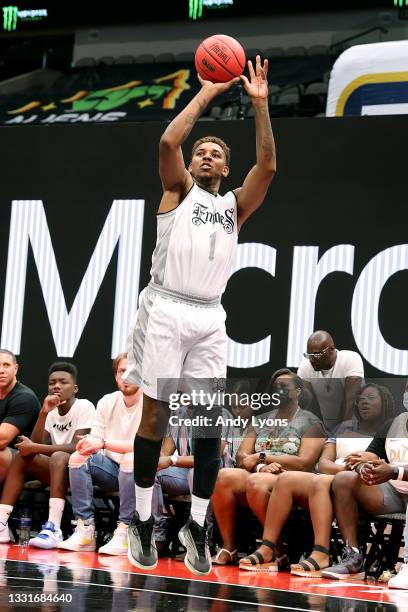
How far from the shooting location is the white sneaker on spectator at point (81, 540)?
745 cm

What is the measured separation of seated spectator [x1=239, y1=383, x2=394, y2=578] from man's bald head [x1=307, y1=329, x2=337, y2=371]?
613 millimetres

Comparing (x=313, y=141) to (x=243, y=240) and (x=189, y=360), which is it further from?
(x=189, y=360)

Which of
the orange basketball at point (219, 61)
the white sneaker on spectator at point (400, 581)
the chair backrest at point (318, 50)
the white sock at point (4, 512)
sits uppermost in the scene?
the chair backrest at point (318, 50)

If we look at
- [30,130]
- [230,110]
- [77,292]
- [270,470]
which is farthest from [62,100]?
[270,470]

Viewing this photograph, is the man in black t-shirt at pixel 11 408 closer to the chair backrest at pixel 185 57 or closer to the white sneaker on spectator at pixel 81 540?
the white sneaker on spectator at pixel 81 540

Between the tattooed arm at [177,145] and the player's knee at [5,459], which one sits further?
the player's knee at [5,459]

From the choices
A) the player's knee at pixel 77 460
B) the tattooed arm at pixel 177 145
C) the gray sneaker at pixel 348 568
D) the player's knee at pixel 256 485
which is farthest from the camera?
the player's knee at pixel 77 460

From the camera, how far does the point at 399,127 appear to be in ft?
28.4

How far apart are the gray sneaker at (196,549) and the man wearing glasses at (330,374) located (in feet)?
8.15

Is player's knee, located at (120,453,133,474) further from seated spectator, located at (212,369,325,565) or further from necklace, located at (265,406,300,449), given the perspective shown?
necklace, located at (265,406,300,449)

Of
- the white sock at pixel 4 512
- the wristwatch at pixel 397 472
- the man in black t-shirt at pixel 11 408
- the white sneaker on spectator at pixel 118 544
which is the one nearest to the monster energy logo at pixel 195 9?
the man in black t-shirt at pixel 11 408

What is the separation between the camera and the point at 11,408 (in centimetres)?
810

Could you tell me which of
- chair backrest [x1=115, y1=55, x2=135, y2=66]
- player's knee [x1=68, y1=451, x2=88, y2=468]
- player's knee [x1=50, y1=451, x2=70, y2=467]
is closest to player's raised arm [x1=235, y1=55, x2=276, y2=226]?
player's knee [x1=68, y1=451, x2=88, y2=468]

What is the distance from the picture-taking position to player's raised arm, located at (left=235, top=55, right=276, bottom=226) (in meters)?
5.12
